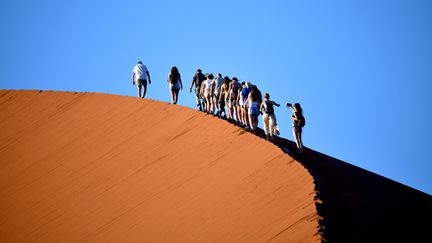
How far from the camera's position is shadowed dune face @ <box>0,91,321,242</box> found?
39.3 feet

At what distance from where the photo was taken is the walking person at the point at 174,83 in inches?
728

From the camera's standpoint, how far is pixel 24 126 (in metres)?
20.1

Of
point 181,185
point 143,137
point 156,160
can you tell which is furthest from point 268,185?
point 143,137

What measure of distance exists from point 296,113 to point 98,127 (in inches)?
228

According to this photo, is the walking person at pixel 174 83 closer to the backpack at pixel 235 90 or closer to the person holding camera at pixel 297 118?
the backpack at pixel 235 90

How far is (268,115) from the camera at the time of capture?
1567cm

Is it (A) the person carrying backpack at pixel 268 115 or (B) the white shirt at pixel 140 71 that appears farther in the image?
(B) the white shirt at pixel 140 71

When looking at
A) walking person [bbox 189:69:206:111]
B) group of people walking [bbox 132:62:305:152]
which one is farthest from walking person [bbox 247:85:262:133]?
walking person [bbox 189:69:206:111]

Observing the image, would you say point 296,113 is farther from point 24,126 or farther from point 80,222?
point 24,126

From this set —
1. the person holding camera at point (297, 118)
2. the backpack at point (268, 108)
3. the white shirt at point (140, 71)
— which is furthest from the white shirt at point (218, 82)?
the person holding camera at point (297, 118)

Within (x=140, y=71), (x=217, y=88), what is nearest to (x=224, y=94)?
(x=217, y=88)

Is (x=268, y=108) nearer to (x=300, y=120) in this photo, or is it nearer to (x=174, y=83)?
(x=300, y=120)

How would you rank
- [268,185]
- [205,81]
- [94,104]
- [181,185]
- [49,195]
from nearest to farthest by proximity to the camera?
[268,185], [181,185], [49,195], [205,81], [94,104]

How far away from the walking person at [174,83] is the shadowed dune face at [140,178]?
735 mm
